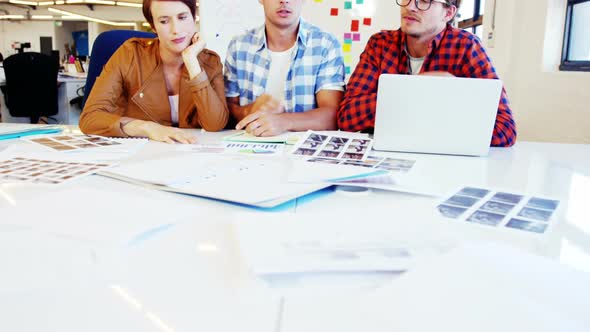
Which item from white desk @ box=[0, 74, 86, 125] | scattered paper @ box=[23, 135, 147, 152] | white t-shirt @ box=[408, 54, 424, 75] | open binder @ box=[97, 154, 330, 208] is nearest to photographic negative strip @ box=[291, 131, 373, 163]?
open binder @ box=[97, 154, 330, 208]

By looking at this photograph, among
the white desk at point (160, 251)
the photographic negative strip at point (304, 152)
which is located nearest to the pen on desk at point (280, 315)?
the white desk at point (160, 251)

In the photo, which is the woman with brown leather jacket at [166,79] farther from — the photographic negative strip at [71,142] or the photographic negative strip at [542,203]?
the photographic negative strip at [542,203]

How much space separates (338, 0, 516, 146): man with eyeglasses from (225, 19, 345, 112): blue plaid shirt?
0.14 metres

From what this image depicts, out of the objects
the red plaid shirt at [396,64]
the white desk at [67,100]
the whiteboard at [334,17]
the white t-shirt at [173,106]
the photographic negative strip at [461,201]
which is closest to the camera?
the photographic negative strip at [461,201]

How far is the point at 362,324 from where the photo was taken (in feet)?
1.18

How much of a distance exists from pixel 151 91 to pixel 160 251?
122 cm

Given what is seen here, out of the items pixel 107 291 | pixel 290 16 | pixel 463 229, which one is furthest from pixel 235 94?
pixel 107 291

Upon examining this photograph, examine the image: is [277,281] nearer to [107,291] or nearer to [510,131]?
[107,291]

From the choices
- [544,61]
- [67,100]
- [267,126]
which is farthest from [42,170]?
[67,100]

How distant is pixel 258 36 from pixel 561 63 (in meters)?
2.06

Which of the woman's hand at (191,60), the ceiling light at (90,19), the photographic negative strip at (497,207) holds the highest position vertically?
the ceiling light at (90,19)

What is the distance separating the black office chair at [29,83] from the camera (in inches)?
173

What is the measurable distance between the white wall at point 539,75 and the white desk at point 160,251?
6.42 feet

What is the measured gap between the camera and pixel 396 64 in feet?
5.53
